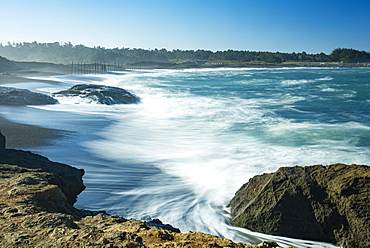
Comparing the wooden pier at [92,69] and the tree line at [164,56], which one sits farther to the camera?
the tree line at [164,56]

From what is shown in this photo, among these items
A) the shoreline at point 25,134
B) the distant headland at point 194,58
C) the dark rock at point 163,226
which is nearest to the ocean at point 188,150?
the shoreline at point 25,134

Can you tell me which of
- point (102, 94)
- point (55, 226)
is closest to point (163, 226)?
point (55, 226)

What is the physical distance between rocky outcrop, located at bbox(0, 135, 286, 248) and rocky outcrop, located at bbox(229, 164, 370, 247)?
1.24m

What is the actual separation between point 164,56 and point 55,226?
14455 cm

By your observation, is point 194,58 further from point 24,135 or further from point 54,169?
point 54,169

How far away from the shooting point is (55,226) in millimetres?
2729

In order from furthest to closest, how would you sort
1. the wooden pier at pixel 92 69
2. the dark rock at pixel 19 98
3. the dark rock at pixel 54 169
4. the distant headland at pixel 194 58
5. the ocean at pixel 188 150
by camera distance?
1. the distant headland at pixel 194 58
2. the wooden pier at pixel 92 69
3. the dark rock at pixel 19 98
4. the ocean at pixel 188 150
5. the dark rock at pixel 54 169

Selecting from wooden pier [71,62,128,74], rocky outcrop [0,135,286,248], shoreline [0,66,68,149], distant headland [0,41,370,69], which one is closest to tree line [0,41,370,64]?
distant headland [0,41,370,69]

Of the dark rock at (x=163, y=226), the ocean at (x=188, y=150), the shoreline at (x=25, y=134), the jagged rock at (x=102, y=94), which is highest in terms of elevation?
the jagged rock at (x=102, y=94)

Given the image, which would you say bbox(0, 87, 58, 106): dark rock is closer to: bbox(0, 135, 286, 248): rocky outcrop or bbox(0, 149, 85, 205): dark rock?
bbox(0, 149, 85, 205): dark rock

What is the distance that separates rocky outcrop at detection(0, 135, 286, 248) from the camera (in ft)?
8.06

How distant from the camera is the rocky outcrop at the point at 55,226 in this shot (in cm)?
246

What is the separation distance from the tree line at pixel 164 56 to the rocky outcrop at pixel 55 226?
398 ft

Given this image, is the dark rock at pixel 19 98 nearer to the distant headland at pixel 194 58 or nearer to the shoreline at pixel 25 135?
the shoreline at pixel 25 135
